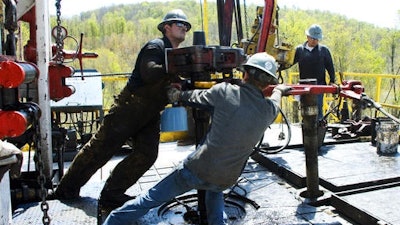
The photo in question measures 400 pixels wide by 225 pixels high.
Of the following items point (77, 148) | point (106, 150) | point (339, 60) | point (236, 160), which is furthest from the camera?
point (339, 60)

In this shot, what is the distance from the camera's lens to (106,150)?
13.2ft

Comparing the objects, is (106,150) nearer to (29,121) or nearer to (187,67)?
(187,67)

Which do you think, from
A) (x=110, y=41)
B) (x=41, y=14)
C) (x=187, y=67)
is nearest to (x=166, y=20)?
(x=187, y=67)

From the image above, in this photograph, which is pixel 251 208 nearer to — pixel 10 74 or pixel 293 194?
pixel 293 194

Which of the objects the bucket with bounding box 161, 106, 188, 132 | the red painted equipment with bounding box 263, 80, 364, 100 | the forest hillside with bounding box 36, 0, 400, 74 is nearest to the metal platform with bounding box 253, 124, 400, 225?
the red painted equipment with bounding box 263, 80, 364, 100

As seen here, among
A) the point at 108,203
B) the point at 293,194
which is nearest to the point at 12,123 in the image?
the point at 108,203

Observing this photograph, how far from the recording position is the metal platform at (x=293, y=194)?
3.67 meters

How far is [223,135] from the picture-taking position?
9.60 feet

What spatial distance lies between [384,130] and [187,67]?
3403 millimetres

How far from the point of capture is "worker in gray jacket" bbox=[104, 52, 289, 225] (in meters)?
2.92

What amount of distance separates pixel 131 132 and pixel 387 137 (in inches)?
132

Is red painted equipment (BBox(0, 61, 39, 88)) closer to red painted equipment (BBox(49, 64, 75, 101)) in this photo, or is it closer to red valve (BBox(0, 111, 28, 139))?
red valve (BBox(0, 111, 28, 139))

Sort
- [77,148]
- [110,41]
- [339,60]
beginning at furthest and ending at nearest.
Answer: [110,41]
[339,60]
[77,148]

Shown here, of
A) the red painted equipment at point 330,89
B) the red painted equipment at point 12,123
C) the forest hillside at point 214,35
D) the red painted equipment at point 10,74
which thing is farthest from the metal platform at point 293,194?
the forest hillside at point 214,35
